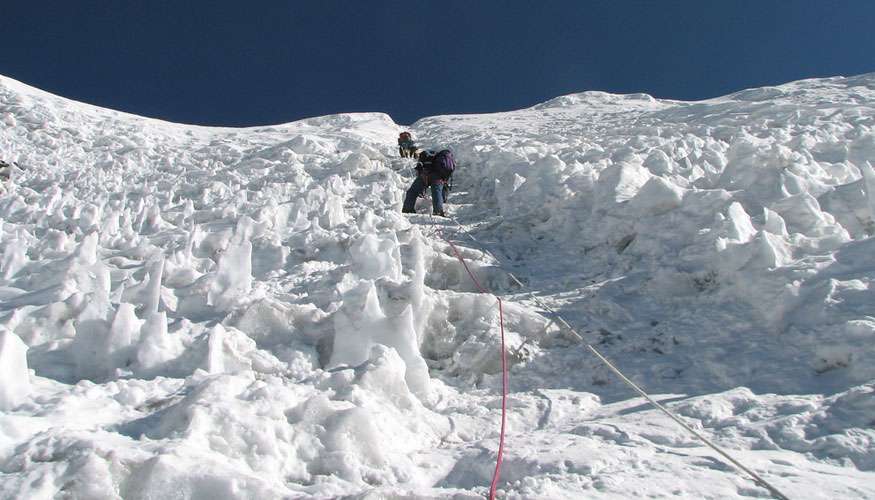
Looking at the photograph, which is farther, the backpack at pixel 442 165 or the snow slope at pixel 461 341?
the backpack at pixel 442 165

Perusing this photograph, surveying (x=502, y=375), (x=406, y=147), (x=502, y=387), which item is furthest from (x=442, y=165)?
(x=502, y=387)

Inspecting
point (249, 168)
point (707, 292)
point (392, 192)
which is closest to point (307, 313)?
point (707, 292)

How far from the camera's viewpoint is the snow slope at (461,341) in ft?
9.16

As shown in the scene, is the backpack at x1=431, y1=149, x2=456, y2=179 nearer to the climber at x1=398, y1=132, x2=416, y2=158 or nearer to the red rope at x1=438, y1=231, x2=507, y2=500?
the red rope at x1=438, y1=231, x2=507, y2=500

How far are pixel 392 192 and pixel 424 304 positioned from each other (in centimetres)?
574

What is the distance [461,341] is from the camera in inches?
182

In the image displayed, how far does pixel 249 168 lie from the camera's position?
13.1m

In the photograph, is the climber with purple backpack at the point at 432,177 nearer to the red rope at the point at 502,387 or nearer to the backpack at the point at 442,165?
the backpack at the point at 442,165

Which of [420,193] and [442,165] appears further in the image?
[420,193]

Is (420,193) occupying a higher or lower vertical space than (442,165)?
lower

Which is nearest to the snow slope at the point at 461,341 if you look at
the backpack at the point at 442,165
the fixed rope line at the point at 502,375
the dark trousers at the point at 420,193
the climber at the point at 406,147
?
the fixed rope line at the point at 502,375

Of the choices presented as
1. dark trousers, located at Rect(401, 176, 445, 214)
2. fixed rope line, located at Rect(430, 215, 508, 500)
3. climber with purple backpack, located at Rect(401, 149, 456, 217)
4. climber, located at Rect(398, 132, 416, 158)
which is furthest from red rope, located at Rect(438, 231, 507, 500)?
climber, located at Rect(398, 132, 416, 158)

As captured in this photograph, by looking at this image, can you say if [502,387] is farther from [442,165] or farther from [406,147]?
[406,147]

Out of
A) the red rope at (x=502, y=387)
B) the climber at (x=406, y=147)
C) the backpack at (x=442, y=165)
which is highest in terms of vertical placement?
the climber at (x=406, y=147)
